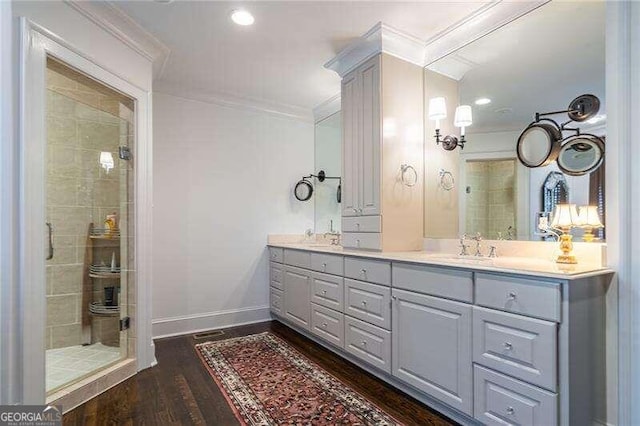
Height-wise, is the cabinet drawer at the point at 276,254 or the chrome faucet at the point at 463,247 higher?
the chrome faucet at the point at 463,247

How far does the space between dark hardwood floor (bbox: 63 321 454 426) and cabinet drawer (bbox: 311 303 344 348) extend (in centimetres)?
16

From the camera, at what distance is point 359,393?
2145 millimetres

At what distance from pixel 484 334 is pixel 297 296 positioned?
6.38ft

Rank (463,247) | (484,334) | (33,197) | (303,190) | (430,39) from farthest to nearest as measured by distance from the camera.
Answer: (303,190) → (430,39) → (463,247) → (33,197) → (484,334)

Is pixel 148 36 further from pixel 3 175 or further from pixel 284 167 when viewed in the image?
pixel 284 167

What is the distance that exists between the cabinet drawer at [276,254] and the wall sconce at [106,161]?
178 cm

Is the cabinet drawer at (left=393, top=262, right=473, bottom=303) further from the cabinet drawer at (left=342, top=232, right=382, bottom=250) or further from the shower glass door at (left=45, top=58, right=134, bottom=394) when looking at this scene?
the shower glass door at (left=45, top=58, right=134, bottom=394)

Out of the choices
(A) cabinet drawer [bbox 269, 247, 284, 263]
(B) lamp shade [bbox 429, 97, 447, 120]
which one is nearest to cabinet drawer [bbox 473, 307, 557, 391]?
(B) lamp shade [bbox 429, 97, 447, 120]

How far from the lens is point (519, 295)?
153 cm

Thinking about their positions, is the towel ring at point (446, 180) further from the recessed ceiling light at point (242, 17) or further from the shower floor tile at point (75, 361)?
the shower floor tile at point (75, 361)

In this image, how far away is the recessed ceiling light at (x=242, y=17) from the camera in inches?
88.7

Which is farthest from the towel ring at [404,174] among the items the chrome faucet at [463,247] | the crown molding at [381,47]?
the crown molding at [381,47]

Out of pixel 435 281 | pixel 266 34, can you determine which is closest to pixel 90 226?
pixel 266 34

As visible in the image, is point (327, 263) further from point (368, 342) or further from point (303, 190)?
point (303, 190)
